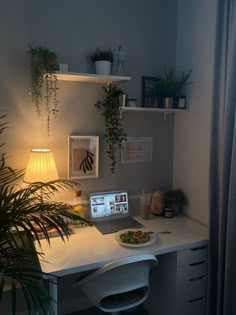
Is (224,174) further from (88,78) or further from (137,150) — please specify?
(88,78)

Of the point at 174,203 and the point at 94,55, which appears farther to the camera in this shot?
the point at 174,203

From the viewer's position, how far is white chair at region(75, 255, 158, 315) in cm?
141

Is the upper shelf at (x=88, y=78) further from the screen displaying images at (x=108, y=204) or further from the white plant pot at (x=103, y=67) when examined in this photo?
the screen displaying images at (x=108, y=204)

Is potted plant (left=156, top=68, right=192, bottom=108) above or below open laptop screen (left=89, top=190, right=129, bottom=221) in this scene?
above

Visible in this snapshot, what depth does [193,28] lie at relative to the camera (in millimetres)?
2100

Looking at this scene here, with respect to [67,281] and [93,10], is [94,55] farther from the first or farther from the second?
[67,281]

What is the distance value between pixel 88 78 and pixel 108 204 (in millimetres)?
969

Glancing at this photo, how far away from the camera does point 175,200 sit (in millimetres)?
2225

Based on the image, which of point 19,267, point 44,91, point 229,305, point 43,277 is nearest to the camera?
point 19,267

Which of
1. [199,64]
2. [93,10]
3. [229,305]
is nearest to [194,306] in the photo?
[229,305]

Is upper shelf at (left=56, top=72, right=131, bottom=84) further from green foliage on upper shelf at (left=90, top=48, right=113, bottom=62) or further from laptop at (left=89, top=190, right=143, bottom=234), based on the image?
laptop at (left=89, top=190, right=143, bottom=234)

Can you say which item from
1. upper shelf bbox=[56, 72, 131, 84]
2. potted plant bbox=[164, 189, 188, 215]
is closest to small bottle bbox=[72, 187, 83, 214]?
potted plant bbox=[164, 189, 188, 215]

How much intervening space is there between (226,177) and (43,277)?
3.87ft

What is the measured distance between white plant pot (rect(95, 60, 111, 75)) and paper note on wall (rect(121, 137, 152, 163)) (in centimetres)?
57
